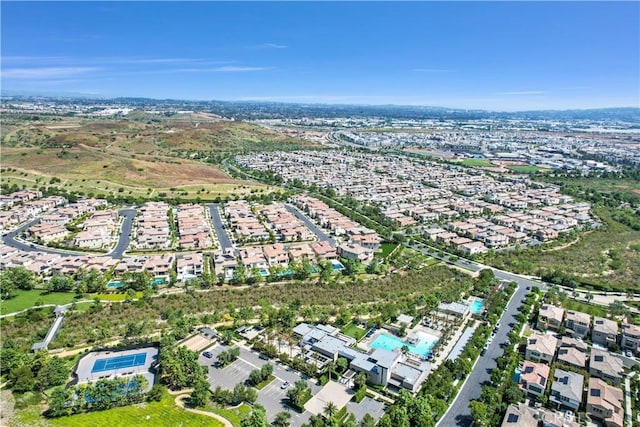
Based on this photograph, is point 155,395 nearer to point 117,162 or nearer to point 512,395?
point 512,395

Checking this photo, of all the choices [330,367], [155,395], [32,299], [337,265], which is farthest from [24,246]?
[330,367]

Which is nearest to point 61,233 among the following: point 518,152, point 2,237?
point 2,237

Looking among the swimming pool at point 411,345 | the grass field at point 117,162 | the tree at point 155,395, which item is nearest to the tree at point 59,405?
the tree at point 155,395

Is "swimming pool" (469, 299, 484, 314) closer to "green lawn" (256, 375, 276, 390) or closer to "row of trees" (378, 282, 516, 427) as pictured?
"row of trees" (378, 282, 516, 427)

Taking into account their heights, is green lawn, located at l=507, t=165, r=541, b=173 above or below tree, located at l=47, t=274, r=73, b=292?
above

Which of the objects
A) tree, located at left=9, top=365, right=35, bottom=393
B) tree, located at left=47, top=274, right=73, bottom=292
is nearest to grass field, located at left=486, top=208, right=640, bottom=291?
tree, located at left=9, top=365, right=35, bottom=393

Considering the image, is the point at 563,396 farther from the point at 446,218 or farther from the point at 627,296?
the point at 446,218
